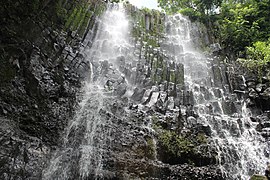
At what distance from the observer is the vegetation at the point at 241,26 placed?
14123 millimetres

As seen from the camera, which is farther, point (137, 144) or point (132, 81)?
point (132, 81)

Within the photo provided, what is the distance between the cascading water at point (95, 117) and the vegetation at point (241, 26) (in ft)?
22.8

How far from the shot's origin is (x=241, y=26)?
16.1 m

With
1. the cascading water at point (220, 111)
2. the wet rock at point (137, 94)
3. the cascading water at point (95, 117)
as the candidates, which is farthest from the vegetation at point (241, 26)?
the cascading water at point (95, 117)

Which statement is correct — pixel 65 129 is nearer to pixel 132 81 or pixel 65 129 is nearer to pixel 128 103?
pixel 128 103

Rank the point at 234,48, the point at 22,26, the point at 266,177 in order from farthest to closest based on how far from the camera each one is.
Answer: the point at 234,48 < the point at 22,26 < the point at 266,177

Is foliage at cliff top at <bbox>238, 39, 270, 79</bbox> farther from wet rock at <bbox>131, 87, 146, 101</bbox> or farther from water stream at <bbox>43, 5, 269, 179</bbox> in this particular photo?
wet rock at <bbox>131, 87, 146, 101</bbox>

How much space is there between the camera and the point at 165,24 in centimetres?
1717

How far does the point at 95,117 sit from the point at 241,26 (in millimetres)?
12082

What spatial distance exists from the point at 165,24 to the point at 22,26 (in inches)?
421

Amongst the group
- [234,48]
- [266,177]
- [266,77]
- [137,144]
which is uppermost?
[234,48]

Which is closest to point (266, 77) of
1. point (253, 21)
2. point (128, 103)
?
point (253, 21)

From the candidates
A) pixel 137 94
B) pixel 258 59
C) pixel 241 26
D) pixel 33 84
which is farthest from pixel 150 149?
pixel 241 26

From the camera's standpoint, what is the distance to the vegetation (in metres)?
14.1
